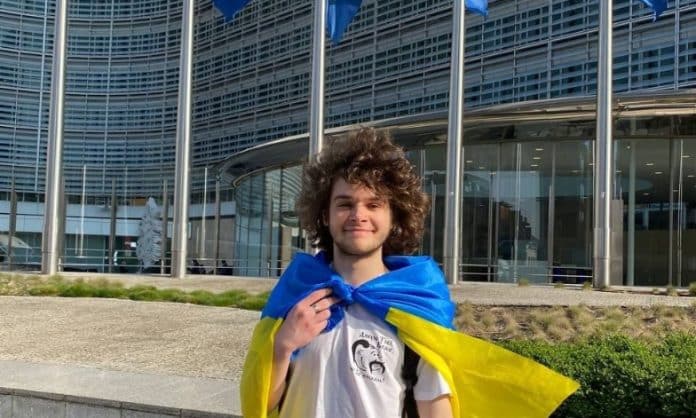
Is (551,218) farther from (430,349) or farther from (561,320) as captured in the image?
(430,349)

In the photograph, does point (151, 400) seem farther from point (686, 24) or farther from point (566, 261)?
point (686, 24)

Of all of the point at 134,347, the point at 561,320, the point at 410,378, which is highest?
the point at 410,378

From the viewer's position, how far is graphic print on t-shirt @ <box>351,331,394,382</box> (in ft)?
6.16

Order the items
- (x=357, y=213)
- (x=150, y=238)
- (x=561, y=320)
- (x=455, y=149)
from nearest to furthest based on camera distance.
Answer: (x=357, y=213), (x=561, y=320), (x=455, y=149), (x=150, y=238)

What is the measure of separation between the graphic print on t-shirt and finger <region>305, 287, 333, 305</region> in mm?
144

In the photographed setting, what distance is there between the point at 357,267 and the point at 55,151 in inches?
799

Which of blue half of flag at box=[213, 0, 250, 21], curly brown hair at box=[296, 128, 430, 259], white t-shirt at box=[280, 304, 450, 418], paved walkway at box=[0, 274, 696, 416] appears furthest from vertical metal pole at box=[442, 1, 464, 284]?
white t-shirt at box=[280, 304, 450, 418]

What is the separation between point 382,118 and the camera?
35.6 m

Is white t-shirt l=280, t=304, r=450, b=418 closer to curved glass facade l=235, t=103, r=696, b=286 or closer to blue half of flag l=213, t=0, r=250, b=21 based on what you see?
blue half of flag l=213, t=0, r=250, b=21

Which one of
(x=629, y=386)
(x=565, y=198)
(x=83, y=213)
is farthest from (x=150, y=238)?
(x=629, y=386)

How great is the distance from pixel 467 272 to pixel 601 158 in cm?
809

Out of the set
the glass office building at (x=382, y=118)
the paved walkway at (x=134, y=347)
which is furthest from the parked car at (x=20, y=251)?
the paved walkway at (x=134, y=347)

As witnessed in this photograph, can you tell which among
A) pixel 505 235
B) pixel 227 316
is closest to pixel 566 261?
pixel 505 235

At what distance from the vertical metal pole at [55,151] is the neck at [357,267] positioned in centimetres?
1993
